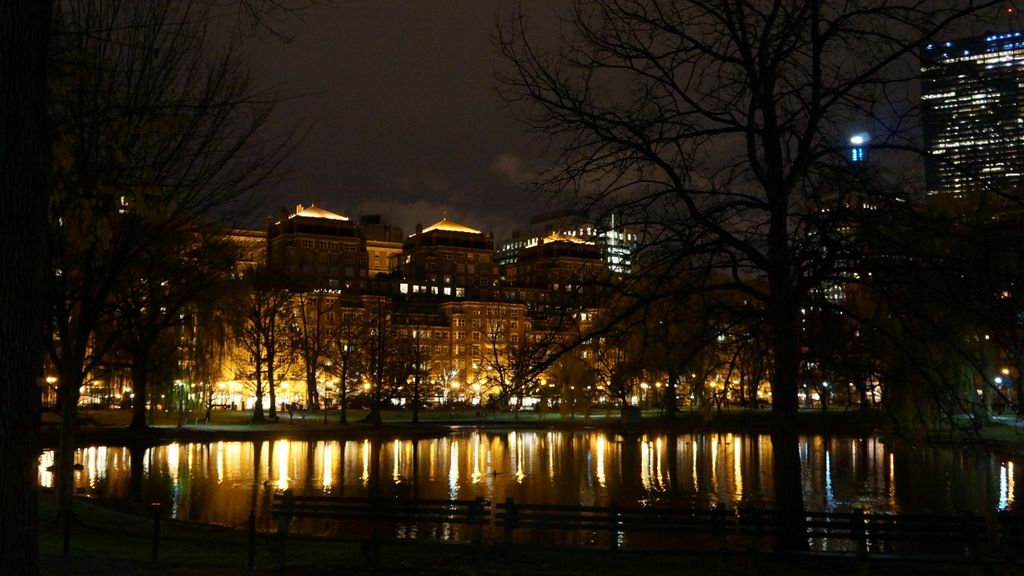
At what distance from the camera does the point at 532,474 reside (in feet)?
130

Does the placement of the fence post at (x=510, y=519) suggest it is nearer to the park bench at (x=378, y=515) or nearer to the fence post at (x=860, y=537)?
the park bench at (x=378, y=515)

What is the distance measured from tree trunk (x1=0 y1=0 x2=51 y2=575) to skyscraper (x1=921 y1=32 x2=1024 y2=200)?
40.5 feet

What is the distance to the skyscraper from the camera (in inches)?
589

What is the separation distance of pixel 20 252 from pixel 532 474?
3307 cm

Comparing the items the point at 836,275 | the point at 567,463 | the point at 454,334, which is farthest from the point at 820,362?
the point at 454,334

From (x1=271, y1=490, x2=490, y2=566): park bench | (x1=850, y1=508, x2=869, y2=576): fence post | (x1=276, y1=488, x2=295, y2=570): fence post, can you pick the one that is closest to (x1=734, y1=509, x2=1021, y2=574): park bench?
(x1=850, y1=508, x2=869, y2=576): fence post

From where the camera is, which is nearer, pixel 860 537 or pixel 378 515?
pixel 860 537

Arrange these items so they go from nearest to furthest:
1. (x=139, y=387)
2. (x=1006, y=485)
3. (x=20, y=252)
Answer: (x=20, y=252) → (x=1006, y=485) → (x=139, y=387)

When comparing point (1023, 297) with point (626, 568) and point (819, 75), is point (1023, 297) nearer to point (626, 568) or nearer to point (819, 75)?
point (819, 75)

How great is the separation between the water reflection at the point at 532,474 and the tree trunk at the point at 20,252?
17673 millimetres

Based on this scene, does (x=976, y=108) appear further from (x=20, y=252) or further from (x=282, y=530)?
(x=20, y=252)

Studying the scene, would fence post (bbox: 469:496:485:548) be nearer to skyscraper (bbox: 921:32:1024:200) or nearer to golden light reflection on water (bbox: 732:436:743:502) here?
skyscraper (bbox: 921:32:1024:200)

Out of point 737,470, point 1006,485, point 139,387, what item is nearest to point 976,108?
point 1006,485

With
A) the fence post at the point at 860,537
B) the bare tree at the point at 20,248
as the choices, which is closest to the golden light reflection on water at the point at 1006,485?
the fence post at the point at 860,537
